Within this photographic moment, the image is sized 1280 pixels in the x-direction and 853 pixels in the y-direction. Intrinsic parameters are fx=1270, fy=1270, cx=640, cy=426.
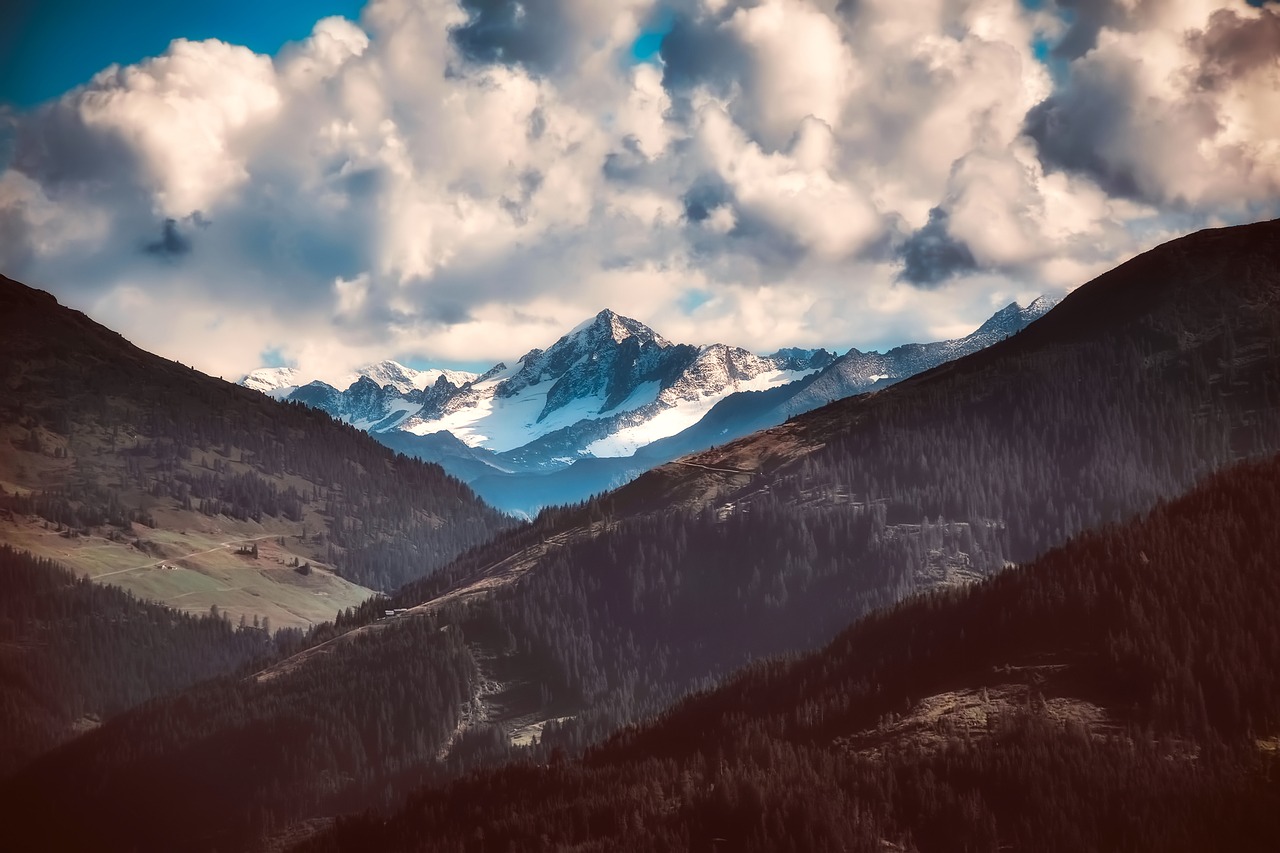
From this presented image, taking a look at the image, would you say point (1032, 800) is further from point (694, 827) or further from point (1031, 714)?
point (694, 827)

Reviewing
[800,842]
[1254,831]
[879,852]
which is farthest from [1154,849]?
[800,842]

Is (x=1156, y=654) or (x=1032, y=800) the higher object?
(x=1156, y=654)

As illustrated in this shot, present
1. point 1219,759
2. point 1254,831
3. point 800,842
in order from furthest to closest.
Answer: point 800,842
point 1219,759
point 1254,831

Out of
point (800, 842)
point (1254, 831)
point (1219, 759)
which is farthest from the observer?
point (800, 842)

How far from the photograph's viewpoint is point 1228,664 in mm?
195125

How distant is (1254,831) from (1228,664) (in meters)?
43.7

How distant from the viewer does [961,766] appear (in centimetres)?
18975

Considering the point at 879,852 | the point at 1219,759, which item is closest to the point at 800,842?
the point at 879,852

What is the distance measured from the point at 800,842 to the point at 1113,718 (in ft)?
167

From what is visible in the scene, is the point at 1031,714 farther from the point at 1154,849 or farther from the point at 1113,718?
the point at 1154,849

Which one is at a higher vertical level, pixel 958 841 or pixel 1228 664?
pixel 1228 664

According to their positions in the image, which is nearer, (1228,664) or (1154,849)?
(1154,849)

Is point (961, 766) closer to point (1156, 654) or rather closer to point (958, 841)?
point (958, 841)

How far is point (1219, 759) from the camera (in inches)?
6841
